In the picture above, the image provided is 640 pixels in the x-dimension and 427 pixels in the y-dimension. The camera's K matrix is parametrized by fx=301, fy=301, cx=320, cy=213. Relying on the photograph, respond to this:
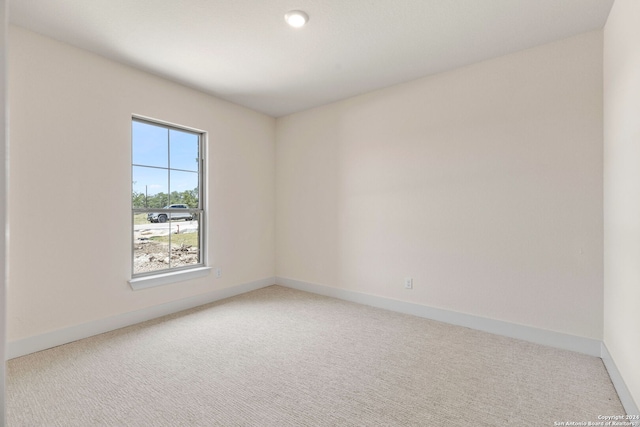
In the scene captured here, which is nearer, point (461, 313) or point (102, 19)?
point (102, 19)

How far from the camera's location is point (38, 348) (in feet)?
8.02

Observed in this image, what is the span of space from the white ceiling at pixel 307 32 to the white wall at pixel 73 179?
8.7 inches

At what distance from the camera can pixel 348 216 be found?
389cm

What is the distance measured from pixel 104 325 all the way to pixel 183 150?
202 centimetres

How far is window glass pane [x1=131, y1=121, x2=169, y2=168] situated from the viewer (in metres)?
3.19

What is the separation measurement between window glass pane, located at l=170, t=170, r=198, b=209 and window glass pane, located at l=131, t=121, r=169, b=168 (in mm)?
192

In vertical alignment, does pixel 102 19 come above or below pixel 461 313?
above

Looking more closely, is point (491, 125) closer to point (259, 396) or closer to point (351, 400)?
point (351, 400)

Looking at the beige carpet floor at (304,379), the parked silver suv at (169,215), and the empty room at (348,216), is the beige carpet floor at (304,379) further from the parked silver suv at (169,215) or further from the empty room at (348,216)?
the parked silver suv at (169,215)

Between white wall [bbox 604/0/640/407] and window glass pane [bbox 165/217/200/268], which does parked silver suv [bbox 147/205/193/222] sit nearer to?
window glass pane [bbox 165/217/200/268]

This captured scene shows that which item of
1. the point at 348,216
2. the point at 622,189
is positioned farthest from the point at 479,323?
the point at 348,216

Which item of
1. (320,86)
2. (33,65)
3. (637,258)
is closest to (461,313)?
(637,258)

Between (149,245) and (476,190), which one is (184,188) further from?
(476,190)

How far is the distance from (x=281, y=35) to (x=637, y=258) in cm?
277
